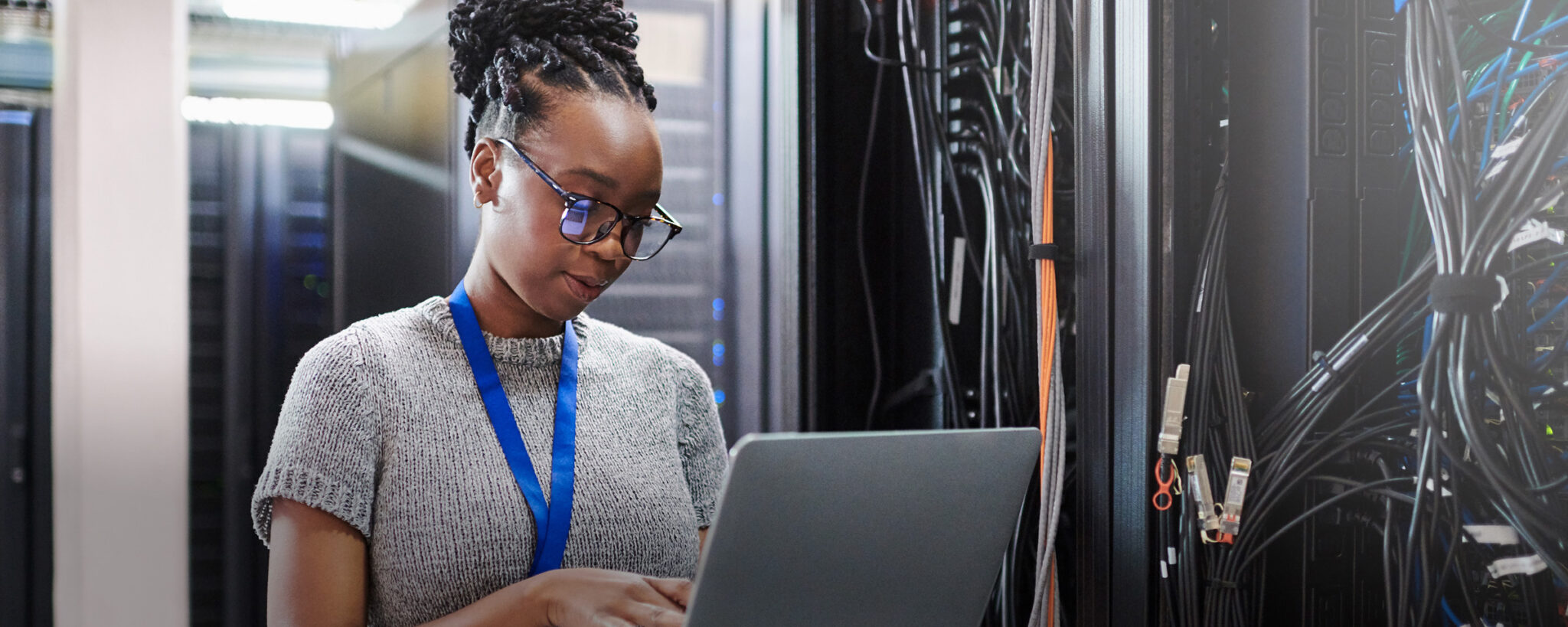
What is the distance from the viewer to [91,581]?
A: 5.44 ft

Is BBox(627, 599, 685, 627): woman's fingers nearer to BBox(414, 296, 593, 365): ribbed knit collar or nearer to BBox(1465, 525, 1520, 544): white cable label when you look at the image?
BBox(414, 296, 593, 365): ribbed knit collar

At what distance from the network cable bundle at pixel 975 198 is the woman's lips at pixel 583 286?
0.53 meters

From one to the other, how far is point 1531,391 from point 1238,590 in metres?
0.29

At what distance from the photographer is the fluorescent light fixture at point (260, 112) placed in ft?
5.69

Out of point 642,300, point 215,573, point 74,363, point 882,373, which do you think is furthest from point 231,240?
point 882,373

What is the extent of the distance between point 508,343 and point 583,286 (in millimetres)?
99

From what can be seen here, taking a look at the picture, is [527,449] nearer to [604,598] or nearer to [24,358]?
[604,598]

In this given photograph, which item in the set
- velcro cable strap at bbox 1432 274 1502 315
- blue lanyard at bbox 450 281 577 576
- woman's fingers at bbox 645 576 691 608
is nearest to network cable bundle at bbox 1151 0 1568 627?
velcro cable strap at bbox 1432 274 1502 315

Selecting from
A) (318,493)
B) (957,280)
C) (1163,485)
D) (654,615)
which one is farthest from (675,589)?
(957,280)

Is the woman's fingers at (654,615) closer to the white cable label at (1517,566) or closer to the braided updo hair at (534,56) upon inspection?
the braided updo hair at (534,56)

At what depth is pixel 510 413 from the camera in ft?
3.41

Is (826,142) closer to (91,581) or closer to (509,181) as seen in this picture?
(509,181)

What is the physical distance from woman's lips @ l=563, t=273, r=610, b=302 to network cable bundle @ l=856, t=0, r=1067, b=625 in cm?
53

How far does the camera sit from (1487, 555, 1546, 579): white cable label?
2.62 feet
